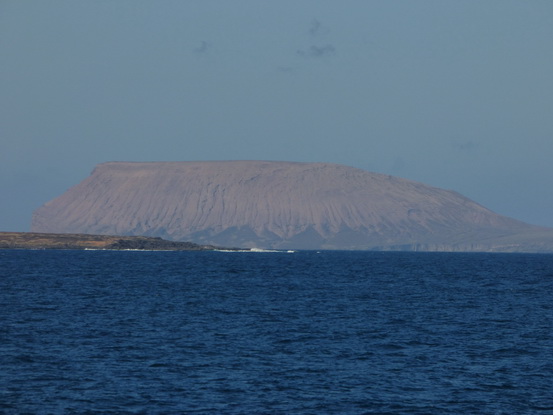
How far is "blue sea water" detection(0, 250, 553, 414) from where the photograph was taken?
3616 cm

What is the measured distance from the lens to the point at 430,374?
4247cm

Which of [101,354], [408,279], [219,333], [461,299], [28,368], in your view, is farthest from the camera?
[408,279]

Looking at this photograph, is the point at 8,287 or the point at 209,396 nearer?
the point at 209,396

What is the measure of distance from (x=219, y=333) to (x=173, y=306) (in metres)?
19.0

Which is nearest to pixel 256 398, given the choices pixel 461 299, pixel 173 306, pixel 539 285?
pixel 173 306

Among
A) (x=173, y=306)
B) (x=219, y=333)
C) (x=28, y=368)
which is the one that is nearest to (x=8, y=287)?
(x=173, y=306)

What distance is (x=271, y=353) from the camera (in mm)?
48125

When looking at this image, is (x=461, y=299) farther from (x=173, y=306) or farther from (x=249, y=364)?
(x=249, y=364)

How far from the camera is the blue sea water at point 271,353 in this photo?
3616cm

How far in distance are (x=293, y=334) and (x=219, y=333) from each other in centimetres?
504

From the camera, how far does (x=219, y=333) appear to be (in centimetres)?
5606

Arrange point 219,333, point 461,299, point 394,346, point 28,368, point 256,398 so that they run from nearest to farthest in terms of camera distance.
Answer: point 256,398
point 28,368
point 394,346
point 219,333
point 461,299

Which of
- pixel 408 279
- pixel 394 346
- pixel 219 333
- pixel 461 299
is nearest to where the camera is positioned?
pixel 394 346

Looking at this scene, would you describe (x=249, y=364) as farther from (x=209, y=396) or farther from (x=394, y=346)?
(x=394, y=346)
